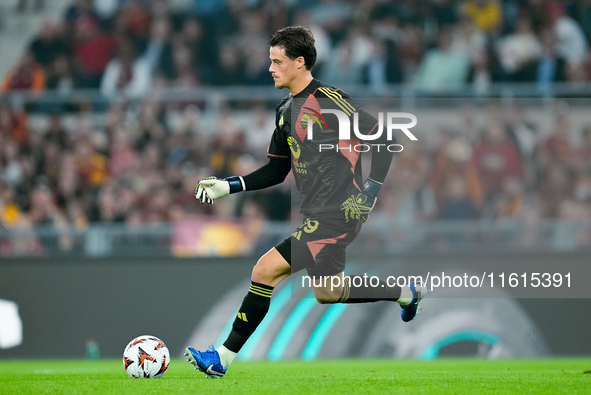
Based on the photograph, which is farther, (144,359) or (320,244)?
(144,359)

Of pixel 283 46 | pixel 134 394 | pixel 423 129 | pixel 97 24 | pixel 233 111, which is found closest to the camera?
pixel 134 394

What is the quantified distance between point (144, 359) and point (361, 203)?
1894 mm

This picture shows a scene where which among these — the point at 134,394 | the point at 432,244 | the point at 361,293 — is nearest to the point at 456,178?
the point at 432,244

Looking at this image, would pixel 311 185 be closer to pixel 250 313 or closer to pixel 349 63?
pixel 250 313

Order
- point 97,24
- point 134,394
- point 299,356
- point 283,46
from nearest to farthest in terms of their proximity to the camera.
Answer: point 134,394, point 283,46, point 299,356, point 97,24

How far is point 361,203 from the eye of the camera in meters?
6.24

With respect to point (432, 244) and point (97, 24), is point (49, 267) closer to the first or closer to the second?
point (432, 244)

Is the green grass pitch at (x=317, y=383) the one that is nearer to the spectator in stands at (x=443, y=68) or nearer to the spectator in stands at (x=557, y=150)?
the spectator in stands at (x=557, y=150)

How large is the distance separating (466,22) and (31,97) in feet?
21.4

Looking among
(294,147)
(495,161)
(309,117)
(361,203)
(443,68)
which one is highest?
(443,68)

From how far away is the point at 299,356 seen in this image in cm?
1031

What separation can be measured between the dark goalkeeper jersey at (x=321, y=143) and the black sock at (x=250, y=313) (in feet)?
2.11

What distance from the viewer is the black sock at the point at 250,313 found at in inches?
245

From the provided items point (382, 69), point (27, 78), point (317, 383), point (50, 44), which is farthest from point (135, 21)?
point (317, 383)
